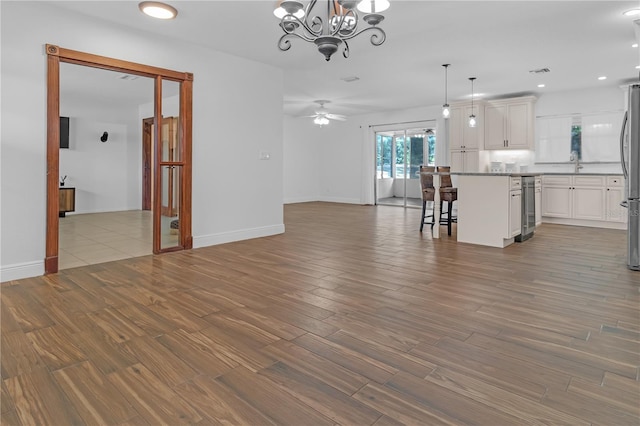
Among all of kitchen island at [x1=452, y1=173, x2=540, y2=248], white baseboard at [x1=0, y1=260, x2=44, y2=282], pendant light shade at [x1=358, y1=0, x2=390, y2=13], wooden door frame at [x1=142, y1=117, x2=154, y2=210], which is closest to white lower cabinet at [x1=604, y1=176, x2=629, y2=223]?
kitchen island at [x1=452, y1=173, x2=540, y2=248]

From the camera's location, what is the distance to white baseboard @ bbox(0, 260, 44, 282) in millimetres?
3359

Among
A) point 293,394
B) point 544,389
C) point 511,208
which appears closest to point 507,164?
point 511,208

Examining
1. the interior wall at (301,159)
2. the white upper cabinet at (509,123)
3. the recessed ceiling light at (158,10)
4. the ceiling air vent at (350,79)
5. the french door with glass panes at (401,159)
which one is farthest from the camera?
the interior wall at (301,159)

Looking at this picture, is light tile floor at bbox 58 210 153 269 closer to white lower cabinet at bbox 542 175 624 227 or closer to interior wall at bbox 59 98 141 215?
interior wall at bbox 59 98 141 215

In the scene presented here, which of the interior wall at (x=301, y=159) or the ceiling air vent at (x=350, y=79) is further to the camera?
the interior wall at (x=301, y=159)

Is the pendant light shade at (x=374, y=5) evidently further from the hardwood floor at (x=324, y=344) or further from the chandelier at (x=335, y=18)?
the hardwood floor at (x=324, y=344)

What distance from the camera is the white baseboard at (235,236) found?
4.88 metres

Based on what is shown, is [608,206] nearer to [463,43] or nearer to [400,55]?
[463,43]

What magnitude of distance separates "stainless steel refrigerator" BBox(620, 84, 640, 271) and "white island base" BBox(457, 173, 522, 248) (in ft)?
3.95

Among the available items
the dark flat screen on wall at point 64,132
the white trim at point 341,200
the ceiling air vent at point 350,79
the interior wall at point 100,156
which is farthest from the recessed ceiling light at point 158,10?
the white trim at point 341,200

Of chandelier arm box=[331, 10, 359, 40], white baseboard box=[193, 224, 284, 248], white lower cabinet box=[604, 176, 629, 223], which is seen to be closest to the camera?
chandelier arm box=[331, 10, 359, 40]

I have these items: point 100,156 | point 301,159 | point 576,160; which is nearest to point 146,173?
point 100,156

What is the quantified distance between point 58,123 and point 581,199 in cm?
769

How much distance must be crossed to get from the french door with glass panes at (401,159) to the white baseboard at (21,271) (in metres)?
8.02
